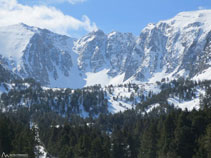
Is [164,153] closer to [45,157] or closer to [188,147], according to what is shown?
[188,147]

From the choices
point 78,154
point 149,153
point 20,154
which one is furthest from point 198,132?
point 20,154

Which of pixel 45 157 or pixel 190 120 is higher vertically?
pixel 190 120

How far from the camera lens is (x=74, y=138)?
383ft

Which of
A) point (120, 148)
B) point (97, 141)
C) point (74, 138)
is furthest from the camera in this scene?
point (74, 138)

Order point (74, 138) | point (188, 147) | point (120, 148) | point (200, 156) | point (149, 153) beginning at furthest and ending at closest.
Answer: point (74, 138) < point (120, 148) < point (149, 153) < point (188, 147) < point (200, 156)

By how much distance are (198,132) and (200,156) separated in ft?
29.8

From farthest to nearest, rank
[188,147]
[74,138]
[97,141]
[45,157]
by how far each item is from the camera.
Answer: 1. [45,157]
2. [74,138]
3. [97,141]
4. [188,147]

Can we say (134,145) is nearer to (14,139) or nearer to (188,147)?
(188,147)

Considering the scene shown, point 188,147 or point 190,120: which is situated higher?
point 190,120

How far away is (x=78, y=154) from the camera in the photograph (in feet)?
322

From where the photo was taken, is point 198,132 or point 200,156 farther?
point 198,132

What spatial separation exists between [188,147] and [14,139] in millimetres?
47041

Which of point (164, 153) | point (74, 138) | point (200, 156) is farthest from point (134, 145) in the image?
point (200, 156)

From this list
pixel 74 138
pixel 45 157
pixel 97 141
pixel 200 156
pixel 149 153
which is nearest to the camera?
pixel 200 156
